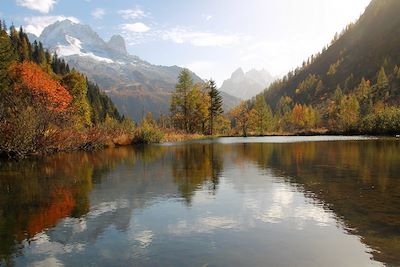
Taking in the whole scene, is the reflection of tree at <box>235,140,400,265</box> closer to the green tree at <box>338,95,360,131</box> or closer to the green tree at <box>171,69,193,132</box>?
the green tree at <box>171,69,193,132</box>

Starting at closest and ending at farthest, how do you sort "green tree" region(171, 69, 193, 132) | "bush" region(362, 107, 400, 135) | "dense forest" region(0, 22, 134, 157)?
"dense forest" region(0, 22, 134, 157)
"bush" region(362, 107, 400, 135)
"green tree" region(171, 69, 193, 132)

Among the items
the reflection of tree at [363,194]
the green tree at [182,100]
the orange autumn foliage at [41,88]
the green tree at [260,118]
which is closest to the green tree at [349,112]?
the green tree at [260,118]

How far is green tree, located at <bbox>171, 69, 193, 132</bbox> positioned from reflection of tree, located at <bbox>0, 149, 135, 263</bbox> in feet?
234

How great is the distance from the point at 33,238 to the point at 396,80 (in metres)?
191

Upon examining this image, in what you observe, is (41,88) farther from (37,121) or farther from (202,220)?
(202,220)

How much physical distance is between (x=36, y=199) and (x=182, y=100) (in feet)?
270

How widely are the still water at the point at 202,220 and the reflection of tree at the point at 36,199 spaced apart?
0.12 feet

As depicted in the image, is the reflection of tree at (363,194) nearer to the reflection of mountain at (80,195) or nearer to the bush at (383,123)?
the reflection of mountain at (80,195)

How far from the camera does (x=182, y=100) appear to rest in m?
96.1

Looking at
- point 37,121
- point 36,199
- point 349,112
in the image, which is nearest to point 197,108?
point 349,112

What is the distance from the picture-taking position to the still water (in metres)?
8.26

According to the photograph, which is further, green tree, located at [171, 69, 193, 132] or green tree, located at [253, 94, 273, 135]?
green tree, located at [253, 94, 273, 135]

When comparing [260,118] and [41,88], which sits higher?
[41,88]

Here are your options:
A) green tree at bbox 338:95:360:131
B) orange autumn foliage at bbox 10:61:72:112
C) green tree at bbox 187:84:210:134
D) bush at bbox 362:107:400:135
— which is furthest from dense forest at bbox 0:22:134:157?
green tree at bbox 338:95:360:131
